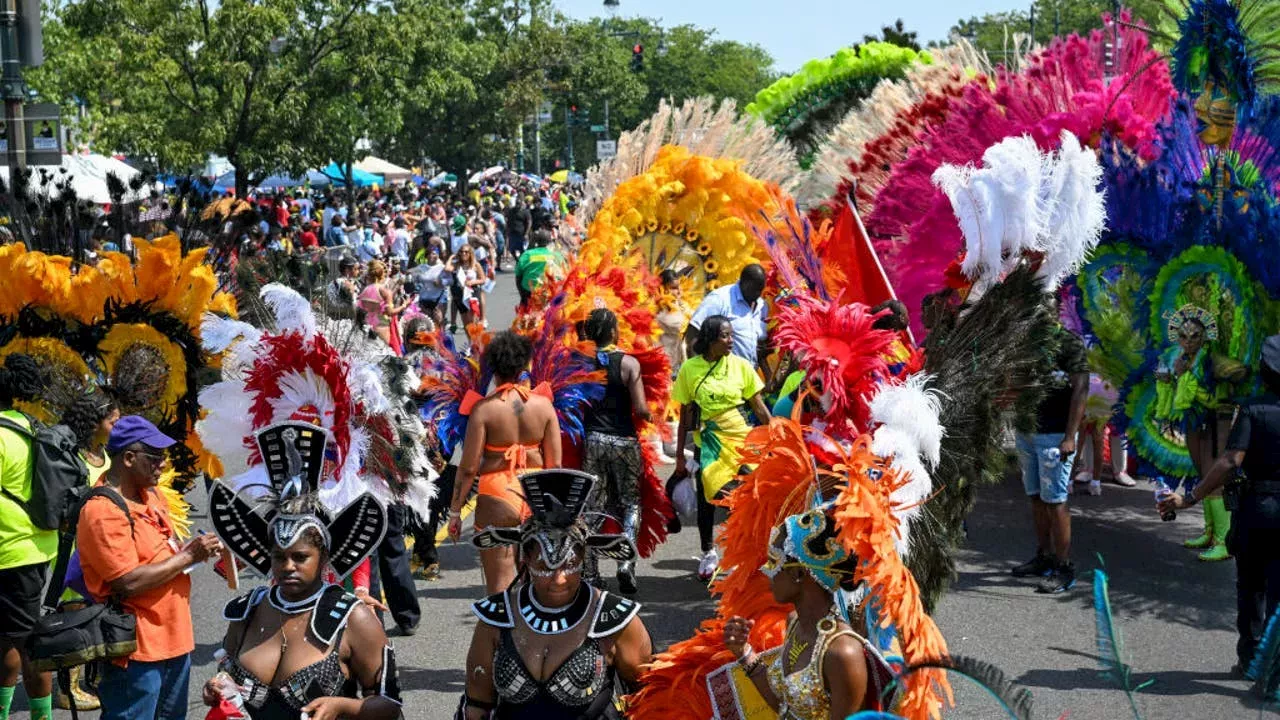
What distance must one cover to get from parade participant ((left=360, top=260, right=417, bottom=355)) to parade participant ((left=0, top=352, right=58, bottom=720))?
13.4ft

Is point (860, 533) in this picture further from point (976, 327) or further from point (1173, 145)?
point (1173, 145)

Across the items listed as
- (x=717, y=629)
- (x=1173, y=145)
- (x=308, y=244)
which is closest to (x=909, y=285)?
(x=1173, y=145)

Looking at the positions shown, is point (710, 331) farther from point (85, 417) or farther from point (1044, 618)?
point (85, 417)

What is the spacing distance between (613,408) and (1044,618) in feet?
8.42

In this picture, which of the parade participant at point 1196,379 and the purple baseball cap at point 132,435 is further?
the parade participant at point 1196,379

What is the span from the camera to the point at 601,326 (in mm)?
8148

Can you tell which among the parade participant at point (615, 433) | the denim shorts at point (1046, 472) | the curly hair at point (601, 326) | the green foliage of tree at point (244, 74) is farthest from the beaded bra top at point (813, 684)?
the green foliage of tree at point (244, 74)

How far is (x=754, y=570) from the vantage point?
4273 millimetres

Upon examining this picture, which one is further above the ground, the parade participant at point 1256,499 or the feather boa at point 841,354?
the feather boa at point 841,354

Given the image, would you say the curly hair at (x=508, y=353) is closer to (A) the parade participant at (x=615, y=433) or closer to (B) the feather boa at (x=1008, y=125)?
(A) the parade participant at (x=615, y=433)

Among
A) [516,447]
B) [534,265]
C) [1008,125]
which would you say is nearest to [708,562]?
[516,447]

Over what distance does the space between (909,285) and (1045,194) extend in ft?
8.34

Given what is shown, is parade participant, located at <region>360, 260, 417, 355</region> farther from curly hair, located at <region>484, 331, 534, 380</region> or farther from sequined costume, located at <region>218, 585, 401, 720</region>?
sequined costume, located at <region>218, 585, 401, 720</region>

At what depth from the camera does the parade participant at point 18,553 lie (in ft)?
19.1
